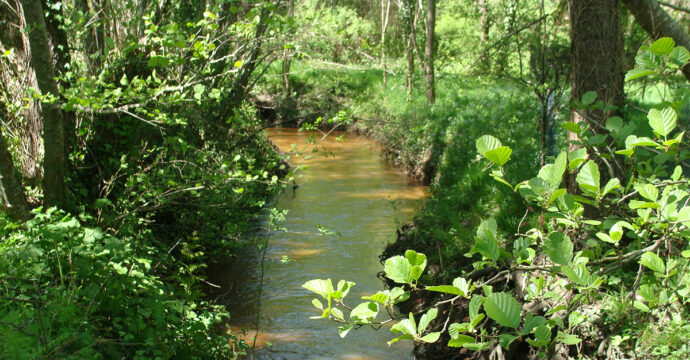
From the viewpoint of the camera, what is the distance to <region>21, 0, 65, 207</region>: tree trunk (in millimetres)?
4328

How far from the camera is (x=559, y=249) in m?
1.77

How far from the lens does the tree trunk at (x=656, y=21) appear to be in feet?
11.3

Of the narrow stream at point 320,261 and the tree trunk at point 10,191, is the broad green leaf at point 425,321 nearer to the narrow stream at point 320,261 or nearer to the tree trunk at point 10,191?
the tree trunk at point 10,191

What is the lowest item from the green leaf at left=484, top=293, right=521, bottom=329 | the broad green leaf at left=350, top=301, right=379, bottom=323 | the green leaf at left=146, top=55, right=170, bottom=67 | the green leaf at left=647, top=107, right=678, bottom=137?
the broad green leaf at left=350, top=301, right=379, bottom=323

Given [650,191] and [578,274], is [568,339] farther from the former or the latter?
[650,191]

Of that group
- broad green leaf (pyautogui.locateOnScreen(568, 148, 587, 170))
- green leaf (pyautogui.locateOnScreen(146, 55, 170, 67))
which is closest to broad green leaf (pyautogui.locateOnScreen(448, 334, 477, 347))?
broad green leaf (pyautogui.locateOnScreen(568, 148, 587, 170))

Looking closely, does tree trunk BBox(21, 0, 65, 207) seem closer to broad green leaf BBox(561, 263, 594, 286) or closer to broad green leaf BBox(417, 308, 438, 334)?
broad green leaf BBox(417, 308, 438, 334)

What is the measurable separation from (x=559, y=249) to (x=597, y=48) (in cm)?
353

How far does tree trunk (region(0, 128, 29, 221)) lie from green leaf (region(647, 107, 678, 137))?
4.39 meters

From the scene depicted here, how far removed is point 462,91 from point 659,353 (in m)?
14.4

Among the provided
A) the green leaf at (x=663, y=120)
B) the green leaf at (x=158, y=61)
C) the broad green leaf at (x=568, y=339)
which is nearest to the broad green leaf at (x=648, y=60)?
the green leaf at (x=663, y=120)

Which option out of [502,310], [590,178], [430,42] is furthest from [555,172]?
[430,42]

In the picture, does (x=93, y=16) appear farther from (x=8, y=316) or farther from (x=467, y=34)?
(x=467, y=34)

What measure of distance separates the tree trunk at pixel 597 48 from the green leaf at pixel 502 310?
11.1ft
